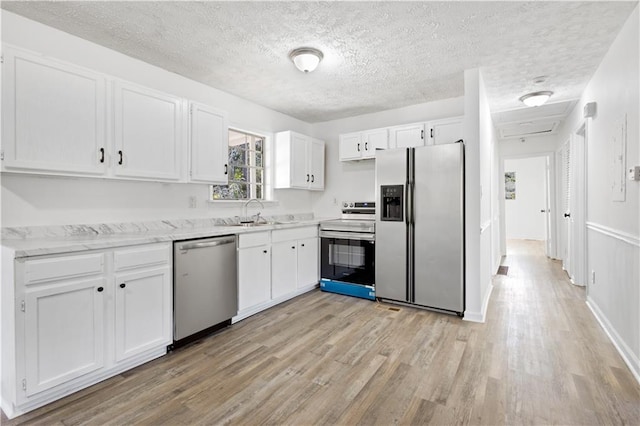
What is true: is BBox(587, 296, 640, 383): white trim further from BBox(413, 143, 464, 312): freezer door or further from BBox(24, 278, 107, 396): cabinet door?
BBox(24, 278, 107, 396): cabinet door

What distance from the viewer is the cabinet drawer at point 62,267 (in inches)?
72.3

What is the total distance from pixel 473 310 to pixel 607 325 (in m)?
1.09

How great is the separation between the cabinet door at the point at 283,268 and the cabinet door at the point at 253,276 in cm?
9

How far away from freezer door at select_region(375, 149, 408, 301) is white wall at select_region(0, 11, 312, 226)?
1837 mm

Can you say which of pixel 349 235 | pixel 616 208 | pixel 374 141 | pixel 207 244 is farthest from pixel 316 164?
pixel 616 208

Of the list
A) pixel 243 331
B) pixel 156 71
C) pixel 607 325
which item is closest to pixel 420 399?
pixel 243 331

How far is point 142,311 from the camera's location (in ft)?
7.76

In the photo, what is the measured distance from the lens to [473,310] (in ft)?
10.6

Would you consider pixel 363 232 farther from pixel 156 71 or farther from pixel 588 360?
pixel 156 71

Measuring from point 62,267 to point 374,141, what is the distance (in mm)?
3656

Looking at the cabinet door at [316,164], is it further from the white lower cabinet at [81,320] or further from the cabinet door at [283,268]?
the white lower cabinet at [81,320]

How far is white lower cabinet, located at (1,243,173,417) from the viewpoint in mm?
1817

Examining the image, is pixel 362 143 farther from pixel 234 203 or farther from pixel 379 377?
pixel 379 377

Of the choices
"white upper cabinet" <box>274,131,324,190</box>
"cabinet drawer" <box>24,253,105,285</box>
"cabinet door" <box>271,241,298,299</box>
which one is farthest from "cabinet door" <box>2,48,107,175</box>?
"white upper cabinet" <box>274,131,324,190</box>
